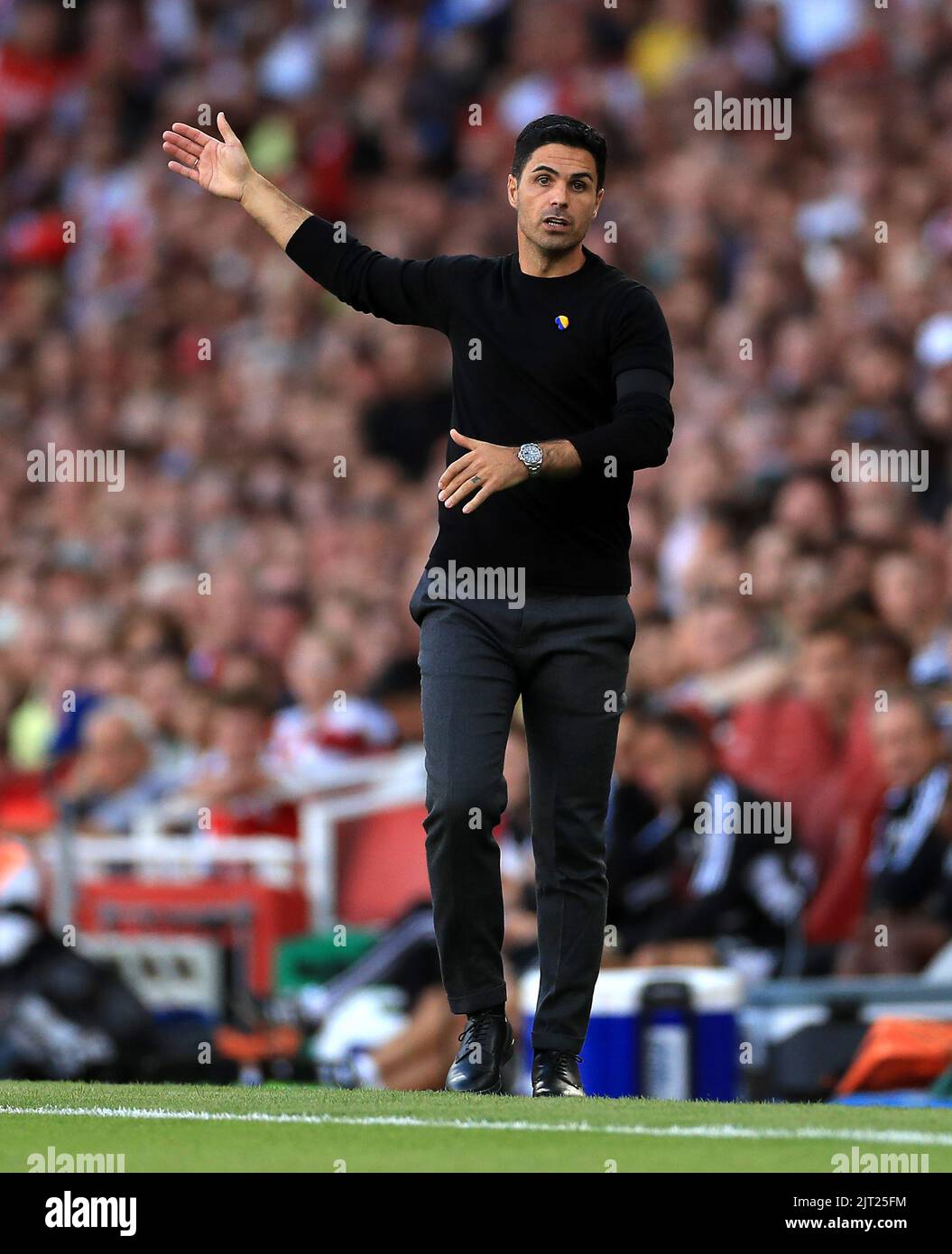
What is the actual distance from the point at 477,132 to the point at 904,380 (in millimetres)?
5359

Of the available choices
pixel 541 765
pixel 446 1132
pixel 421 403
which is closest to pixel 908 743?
pixel 541 765

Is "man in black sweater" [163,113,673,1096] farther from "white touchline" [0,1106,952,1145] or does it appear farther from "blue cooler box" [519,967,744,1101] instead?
"blue cooler box" [519,967,744,1101]

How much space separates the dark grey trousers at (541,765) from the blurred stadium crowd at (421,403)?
3039mm

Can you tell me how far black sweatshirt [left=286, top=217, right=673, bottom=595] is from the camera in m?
5.70

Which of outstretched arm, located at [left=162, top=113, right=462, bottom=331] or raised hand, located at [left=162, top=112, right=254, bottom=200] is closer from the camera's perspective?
outstretched arm, located at [left=162, top=113, right=462, bottom=331]

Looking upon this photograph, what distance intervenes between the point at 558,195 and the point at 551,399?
18.4 inches

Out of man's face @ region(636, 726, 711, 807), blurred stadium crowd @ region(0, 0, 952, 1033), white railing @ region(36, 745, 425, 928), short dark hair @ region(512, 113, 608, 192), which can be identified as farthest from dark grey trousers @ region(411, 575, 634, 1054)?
white railing @ region(36, 745, 425, 928)

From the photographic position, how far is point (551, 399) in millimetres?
5730

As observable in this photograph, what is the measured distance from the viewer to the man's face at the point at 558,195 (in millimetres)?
5668

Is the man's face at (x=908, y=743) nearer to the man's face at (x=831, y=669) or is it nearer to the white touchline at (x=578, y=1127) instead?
the man's face at (x=831, y=669)

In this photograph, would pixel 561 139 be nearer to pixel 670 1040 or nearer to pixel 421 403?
pixel 670 1040

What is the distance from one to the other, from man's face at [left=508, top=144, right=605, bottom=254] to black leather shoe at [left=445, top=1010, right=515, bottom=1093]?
1.81m

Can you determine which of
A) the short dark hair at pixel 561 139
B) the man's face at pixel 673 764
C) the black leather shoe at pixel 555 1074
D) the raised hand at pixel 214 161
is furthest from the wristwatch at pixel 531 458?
the man's face at pixel 673 764

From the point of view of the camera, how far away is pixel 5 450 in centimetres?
1638
